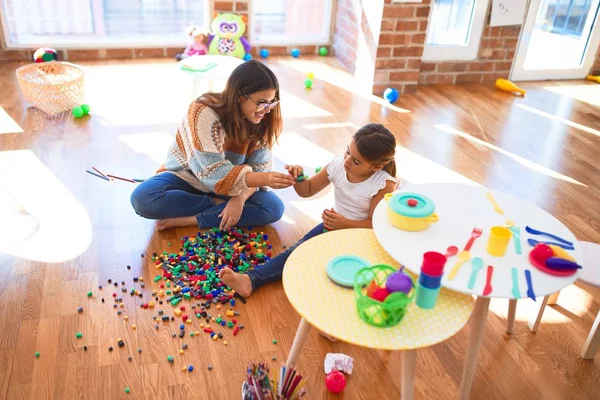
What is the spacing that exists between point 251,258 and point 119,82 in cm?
202

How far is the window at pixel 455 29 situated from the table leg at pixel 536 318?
249cm

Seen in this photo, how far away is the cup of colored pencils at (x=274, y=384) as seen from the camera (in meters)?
1.28

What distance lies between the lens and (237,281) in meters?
1.83

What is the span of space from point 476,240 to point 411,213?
0.55 ft

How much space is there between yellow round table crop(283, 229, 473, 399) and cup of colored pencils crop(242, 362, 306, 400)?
0.12 meters

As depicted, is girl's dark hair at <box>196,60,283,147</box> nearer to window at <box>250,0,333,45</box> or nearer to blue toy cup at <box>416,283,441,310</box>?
blue toy cup at <box>416,283,441,310</box>

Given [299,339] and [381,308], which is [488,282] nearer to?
[381,308]

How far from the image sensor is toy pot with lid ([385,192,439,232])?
1.40 meters

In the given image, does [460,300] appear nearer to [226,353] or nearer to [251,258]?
[226,353]

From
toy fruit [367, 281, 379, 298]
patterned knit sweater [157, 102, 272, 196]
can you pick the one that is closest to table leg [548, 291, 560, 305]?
toy fruit [367, 281, 379, 298]

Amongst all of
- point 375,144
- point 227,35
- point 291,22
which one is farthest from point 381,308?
point 291,22

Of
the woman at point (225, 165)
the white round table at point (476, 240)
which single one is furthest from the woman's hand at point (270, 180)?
the white round table at point (476, 240)

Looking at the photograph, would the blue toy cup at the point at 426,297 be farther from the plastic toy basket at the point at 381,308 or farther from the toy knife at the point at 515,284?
the toy knife at the point at 515,284

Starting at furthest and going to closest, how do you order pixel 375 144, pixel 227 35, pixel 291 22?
pixel 291 22 → pixel 227 35 → pixel 375 144
